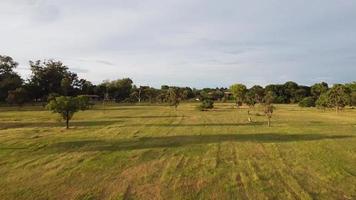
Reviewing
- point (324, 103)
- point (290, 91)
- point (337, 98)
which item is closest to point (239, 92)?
point (324, 103)

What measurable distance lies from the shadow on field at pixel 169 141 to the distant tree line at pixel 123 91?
2947 centimetres

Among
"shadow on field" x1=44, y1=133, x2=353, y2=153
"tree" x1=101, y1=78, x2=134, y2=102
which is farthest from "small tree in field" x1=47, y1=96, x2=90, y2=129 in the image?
"tree" x1=101, y1=78, x2=134, y2=102

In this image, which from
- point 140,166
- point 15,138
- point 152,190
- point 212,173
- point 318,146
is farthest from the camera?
point 15,138

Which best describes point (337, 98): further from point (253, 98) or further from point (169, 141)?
point (169, 141)

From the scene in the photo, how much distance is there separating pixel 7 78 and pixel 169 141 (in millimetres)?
92132

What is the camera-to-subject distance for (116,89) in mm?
161625

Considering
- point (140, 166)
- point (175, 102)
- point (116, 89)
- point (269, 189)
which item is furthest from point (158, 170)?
point (116, 89)

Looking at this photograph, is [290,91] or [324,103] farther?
[290,91]

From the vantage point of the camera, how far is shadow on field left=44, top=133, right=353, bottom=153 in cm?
3025

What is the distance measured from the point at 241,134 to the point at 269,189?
21.7m

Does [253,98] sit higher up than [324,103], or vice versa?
[253,98]

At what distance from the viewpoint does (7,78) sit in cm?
11481

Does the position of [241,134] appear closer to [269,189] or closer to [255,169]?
[255,169]

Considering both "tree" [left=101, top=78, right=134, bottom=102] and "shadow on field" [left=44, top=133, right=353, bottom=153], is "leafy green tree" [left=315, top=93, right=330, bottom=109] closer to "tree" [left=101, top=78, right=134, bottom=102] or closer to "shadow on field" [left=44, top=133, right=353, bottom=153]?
"shadow on field" [left=44, top=133, right=353, bottom=153]
